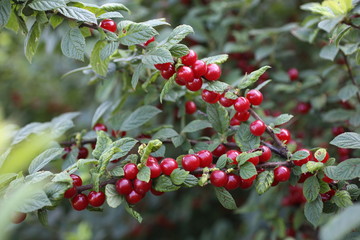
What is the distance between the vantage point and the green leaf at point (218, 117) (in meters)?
1.07

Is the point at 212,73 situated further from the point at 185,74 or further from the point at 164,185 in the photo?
the point at 164,185

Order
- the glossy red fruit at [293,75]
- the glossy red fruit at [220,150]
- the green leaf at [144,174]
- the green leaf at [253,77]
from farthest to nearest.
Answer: the glossy red fruit at [293,75]
the glossy red fruit at [220,150]
the green leaf at [253,77]
the green leaf at [144,174]

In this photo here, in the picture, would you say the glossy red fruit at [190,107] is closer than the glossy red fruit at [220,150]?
No

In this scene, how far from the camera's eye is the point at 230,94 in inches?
38.8

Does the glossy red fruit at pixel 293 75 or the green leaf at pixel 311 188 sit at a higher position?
the green leaf at pixel 311 188

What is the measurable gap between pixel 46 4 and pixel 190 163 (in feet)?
1.80

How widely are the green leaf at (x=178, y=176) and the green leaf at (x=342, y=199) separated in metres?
0.38

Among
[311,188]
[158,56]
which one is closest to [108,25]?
[158,56]

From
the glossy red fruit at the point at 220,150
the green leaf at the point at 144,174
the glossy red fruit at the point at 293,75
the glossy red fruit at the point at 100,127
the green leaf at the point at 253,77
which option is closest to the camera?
the green leaf at the point at 144,174

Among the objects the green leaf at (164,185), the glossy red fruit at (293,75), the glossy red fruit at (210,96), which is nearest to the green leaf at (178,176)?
the green leaf at (164,185)

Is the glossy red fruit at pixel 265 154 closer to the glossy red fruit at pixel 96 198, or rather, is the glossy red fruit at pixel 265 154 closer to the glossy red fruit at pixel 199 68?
the glossy red fruit at pixel 199 68

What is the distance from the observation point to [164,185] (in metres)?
0.93

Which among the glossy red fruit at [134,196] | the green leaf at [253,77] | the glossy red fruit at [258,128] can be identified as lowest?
the glossy red fruit at [134,196]

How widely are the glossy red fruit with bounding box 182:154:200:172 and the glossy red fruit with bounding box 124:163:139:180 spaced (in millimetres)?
123
